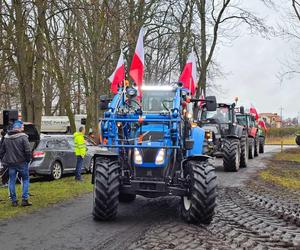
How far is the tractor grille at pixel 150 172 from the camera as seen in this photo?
9.22 metres

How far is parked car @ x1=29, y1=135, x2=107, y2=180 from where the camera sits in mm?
16000

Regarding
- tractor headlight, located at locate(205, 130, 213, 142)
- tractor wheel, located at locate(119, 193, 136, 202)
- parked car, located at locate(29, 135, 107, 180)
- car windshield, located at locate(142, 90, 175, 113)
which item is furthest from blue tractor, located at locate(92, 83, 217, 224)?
tractor headlight, located at locate(205, 130, 213, 142)

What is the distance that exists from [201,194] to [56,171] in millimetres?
9073

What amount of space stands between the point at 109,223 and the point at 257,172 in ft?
37.2

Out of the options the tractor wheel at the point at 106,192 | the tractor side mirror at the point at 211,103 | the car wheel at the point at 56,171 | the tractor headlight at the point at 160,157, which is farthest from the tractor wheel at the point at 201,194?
the car wheel at the point at 56,171

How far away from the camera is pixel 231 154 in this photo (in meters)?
18.7

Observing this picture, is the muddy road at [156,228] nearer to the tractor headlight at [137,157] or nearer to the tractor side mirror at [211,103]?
the tractor headlight at [137,157]

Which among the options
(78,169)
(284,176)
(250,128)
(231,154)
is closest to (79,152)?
(78,169)

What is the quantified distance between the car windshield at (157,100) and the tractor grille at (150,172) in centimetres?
190

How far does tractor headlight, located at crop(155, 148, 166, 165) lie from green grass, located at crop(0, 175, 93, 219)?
3.07 metres

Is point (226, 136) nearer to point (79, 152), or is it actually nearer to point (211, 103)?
point (79, 152)

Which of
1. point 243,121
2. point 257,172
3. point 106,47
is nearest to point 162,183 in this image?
point 257,172

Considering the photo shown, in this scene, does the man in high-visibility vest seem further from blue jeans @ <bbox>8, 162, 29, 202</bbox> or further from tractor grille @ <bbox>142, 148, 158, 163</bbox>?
tractor grille @ <bbox>142, 148, 158, 163</bbox>

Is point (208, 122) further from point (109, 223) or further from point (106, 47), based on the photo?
point (109, 223)
